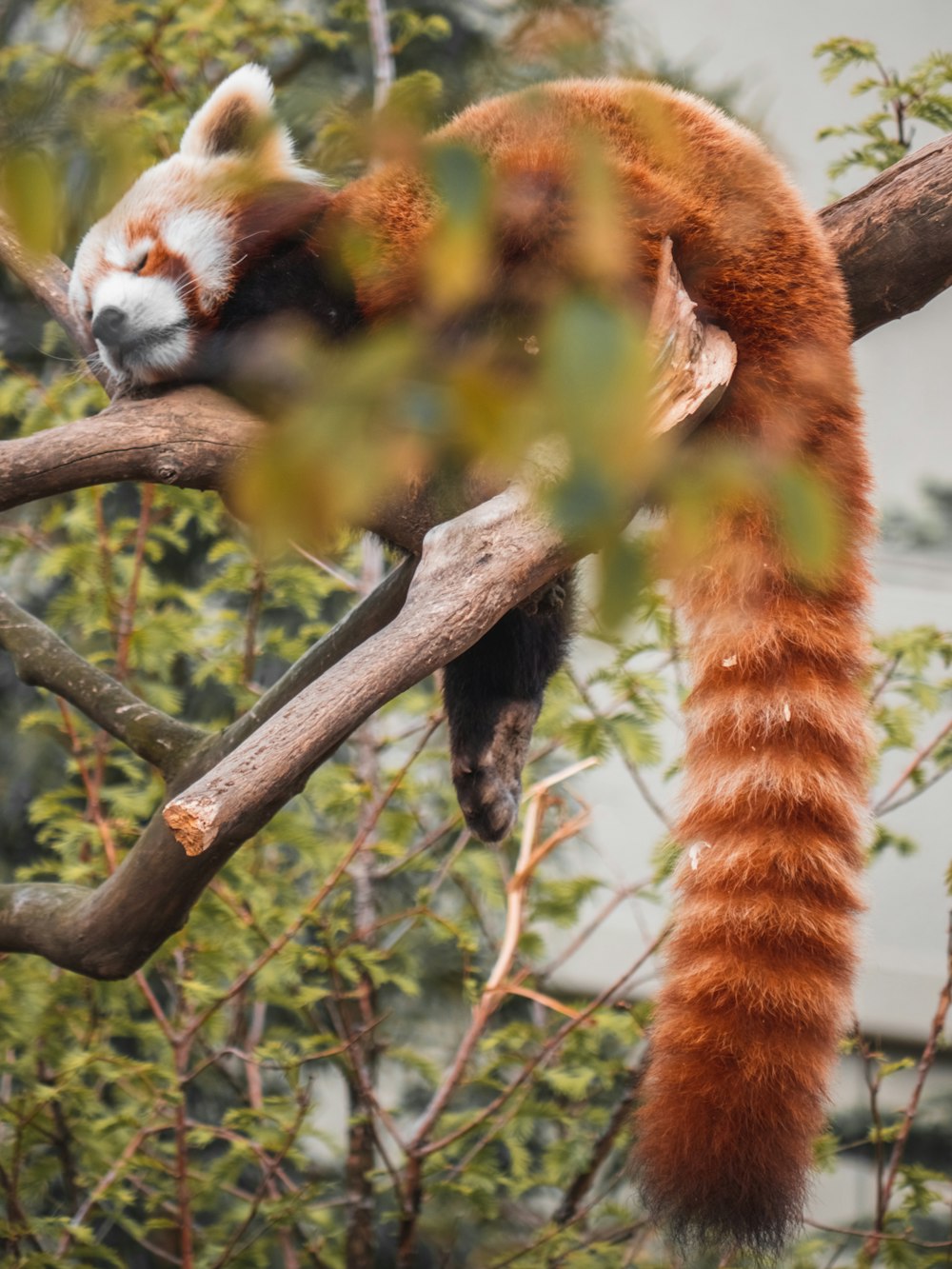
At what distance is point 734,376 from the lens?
1865 mm

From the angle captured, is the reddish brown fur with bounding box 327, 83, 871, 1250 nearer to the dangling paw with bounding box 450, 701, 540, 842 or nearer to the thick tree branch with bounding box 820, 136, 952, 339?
the thick tree branch with bounding box 820, 136, 952, 339

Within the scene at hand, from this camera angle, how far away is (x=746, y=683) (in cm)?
172

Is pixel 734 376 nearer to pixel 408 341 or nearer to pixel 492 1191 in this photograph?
pixel 408 341

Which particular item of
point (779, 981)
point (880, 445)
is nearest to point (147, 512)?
point (779, 981)

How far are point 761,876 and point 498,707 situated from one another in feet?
2.83

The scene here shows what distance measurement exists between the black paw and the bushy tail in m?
0.60

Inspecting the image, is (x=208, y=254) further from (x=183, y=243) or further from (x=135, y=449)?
(x=135, y=449)

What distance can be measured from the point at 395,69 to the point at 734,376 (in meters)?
2.28

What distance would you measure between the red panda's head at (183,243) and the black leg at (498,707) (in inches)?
28.9

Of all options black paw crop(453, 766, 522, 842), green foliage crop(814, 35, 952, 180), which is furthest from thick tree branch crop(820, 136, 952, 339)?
black paw crop(453, 766, 522, 842)

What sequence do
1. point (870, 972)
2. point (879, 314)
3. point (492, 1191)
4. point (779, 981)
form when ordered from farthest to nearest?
point (870, 972) → point (492, 1191) → point (879, 314) → point (779, 981)

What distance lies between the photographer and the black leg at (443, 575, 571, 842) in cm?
231

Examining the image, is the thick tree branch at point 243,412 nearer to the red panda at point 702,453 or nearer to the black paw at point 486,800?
the red panda at point 702,453

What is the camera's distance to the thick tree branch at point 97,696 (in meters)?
2.20
